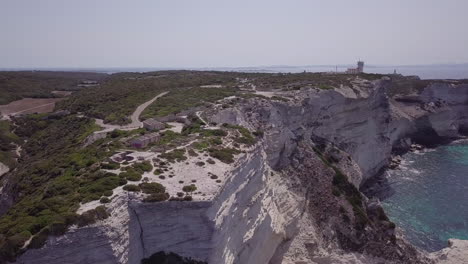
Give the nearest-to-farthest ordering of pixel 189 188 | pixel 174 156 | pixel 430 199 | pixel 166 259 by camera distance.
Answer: pixel 166 259 → pixel 189 188 → pixel 174 156 → pixel 430 199

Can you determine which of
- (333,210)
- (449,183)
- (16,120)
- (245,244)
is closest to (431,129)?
(449,183)

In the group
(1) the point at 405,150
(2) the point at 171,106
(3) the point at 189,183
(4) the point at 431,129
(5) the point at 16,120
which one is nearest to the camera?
(3) the point at 189,183

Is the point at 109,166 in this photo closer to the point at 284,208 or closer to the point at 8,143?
the point at 284,208

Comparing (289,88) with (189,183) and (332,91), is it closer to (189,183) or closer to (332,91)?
(332,91)

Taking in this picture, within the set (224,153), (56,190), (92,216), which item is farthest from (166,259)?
(224,153)

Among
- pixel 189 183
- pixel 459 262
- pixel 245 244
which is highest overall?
pixel 189 183

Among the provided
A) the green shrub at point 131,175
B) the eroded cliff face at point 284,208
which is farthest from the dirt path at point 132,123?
the green shrub at point 131,175

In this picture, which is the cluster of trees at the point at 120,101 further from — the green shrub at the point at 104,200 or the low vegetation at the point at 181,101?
the green shrub at the point at 104,200
